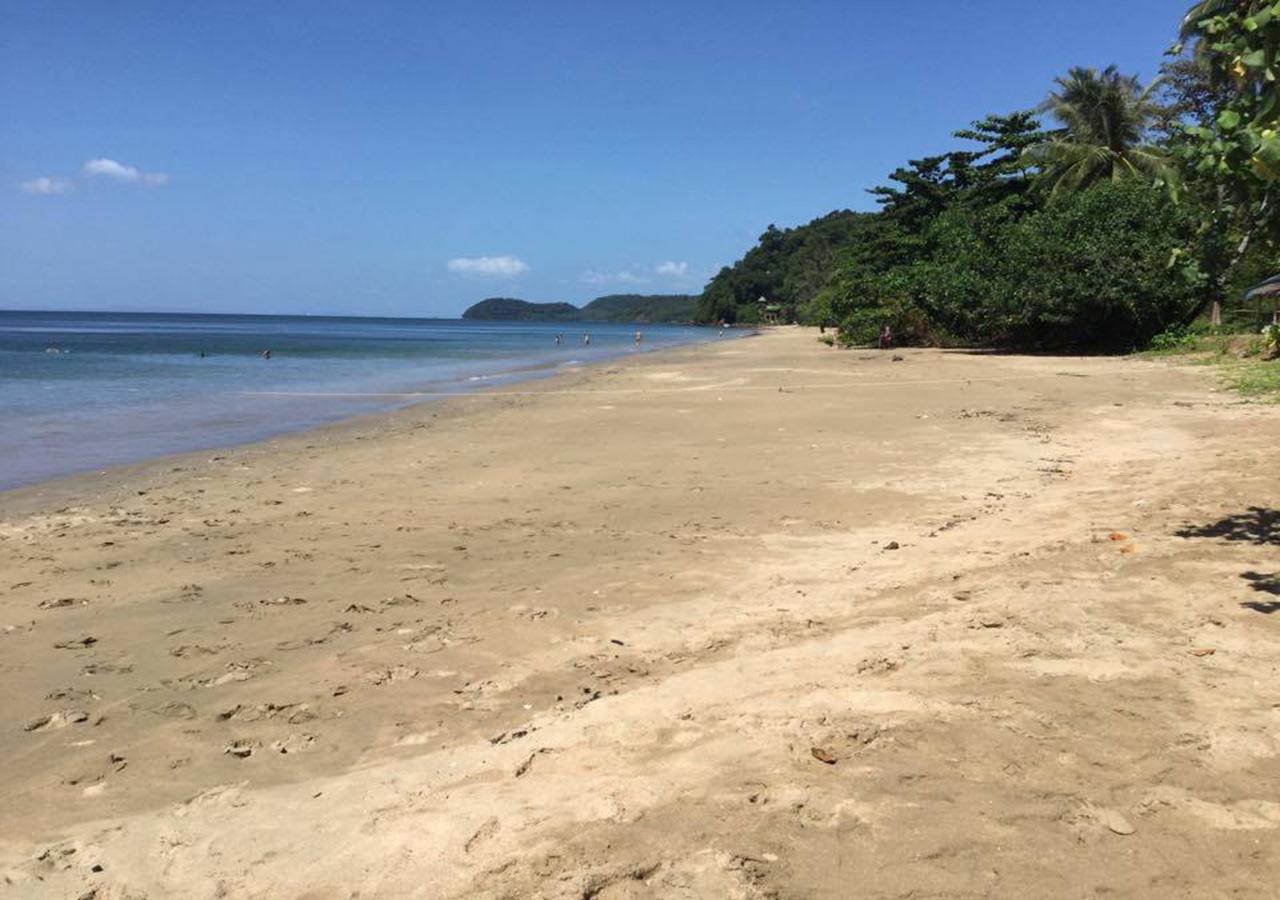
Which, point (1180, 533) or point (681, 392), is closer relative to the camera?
point (1180, 533)

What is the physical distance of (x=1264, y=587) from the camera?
4797mm

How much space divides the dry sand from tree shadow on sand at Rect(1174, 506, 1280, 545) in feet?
0.15

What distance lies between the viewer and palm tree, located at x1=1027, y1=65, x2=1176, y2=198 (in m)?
33.8

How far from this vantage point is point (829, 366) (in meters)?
28.5

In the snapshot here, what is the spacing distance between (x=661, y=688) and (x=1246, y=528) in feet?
14.6

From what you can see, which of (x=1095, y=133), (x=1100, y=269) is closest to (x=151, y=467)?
(x=1100, y=269)

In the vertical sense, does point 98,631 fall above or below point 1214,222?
below

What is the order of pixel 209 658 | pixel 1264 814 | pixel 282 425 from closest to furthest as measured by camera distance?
1. pixel 1264 814
2. pixel 209 658
3. pixel 282 425

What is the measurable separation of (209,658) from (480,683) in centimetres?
157

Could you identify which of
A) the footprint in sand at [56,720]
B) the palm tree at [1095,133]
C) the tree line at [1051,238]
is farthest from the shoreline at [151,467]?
the palm tree at [1095,133]

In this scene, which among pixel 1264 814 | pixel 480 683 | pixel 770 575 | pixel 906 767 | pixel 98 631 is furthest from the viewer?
pixel 770 575

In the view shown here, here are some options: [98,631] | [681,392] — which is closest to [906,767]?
[98,631]

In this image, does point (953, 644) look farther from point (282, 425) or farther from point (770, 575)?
point (282, 425)

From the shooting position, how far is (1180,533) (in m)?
6.03
